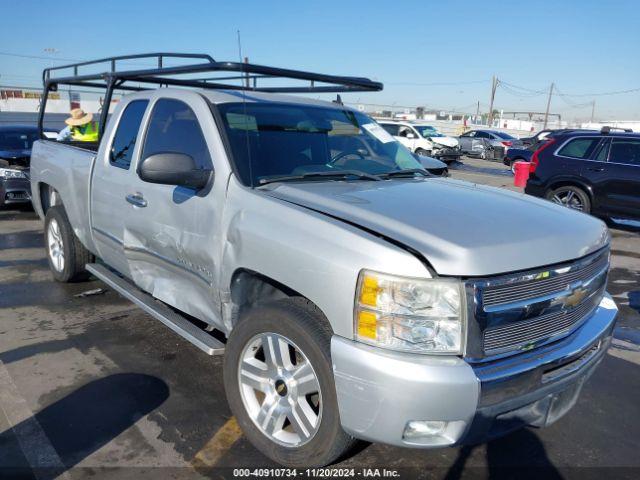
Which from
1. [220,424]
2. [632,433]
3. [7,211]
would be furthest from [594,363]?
[7,211]

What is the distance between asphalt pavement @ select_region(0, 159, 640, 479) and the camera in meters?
2.78

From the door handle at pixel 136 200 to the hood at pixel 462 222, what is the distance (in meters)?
1.14

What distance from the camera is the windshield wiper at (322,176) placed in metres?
3.14

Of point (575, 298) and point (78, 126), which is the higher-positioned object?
point (78, 126)

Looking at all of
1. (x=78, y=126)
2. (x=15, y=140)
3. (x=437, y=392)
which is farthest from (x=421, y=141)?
(x=437, y=392)

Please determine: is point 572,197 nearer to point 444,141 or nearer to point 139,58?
point 139,58

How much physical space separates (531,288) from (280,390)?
1.31 metres

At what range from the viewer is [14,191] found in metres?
A: 9.18

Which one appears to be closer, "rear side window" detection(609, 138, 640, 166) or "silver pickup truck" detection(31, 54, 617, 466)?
"silver pickup truck" detection(31, 54, 617, 466)

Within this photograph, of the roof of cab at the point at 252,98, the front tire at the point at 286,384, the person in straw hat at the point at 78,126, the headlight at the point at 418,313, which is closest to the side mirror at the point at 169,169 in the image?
the roof of cab at the point at 252,98

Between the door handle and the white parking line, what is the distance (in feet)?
4.67

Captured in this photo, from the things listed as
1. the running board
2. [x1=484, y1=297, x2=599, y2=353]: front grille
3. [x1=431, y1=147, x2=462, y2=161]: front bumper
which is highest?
[x1=484, y1=297, x2=599, y2=353]: front grille

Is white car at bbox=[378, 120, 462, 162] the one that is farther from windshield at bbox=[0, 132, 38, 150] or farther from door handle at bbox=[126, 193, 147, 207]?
door handle at bbox=[126, 193, 147, 207]

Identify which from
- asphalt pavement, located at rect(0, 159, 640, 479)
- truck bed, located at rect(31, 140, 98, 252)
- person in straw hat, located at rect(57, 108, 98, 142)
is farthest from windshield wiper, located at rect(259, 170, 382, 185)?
person in straw hat, located at rect(57, 108, 98, 142)
